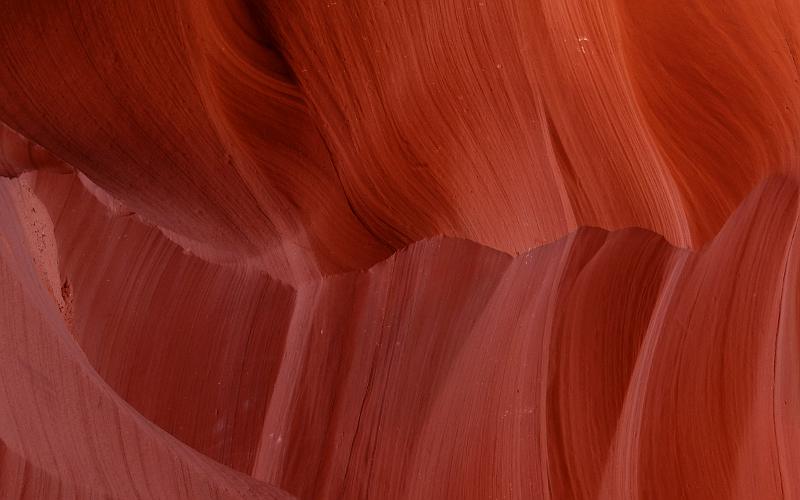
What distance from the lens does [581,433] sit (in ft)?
1.89

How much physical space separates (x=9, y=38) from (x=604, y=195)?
44 centimetres

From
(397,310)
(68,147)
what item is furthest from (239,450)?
(68,147)

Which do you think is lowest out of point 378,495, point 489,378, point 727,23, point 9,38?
point 378,495

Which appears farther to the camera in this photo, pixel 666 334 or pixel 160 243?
pixel 160 243

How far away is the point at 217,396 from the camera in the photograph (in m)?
0.67

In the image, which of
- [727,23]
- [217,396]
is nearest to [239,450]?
[217,396]

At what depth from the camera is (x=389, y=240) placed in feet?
2.24

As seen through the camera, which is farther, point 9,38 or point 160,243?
point 160,243

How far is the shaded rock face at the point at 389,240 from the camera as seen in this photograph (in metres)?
0.59

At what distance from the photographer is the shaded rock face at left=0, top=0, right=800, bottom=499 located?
0.59 m

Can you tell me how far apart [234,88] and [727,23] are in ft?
1.29

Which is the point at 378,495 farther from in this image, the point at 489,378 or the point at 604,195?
the point at 604,195

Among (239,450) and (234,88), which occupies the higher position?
(234,88)

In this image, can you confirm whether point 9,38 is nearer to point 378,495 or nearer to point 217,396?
point 217,396
